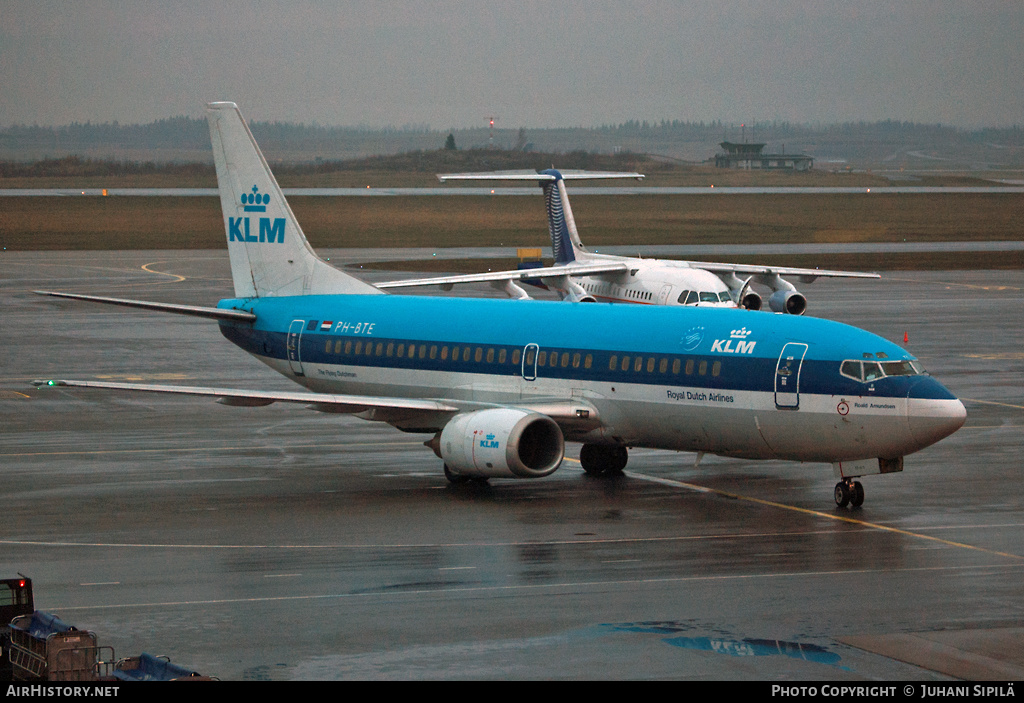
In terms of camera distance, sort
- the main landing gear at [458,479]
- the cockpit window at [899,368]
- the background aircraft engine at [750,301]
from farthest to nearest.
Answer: the background aircraft engine at [750,301], the main landing gear at [458,479], the cockpit window at [899,368]

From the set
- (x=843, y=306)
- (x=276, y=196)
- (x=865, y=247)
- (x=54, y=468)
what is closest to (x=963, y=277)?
(x=843, y=306)

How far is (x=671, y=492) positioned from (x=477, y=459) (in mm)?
4186

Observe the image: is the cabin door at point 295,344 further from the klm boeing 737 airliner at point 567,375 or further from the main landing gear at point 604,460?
the main landing gear at point 604,460

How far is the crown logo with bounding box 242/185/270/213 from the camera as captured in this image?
126 feet

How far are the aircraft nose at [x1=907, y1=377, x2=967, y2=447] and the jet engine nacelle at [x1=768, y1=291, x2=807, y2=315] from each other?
1480 inches

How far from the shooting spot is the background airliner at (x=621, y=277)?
59.4 metres

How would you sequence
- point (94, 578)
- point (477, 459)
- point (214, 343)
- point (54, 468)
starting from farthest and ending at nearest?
point (214, 343) → point (54, 468) → point (477, 459) → point (94, 578)

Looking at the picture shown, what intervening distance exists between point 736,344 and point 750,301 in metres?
35.3

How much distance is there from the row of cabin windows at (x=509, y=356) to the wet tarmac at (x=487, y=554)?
2551 millimetres

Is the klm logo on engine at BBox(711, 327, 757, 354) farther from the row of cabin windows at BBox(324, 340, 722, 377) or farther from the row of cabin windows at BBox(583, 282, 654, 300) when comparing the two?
the row of cabin windows at BBox(583, 282, 654, 300)

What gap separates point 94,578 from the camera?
23.7 m

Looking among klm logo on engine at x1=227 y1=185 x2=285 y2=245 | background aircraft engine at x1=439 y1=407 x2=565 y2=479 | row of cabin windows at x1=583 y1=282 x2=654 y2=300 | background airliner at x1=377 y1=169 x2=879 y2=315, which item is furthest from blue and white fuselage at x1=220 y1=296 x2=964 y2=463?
row of cabin windows at x1=583 y1=282 x2=654 y2=300

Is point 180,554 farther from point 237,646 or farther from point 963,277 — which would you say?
point 963,277

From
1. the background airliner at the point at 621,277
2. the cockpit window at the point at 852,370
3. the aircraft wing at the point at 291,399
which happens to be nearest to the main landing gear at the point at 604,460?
the aircraft wing at the point at 291,399
